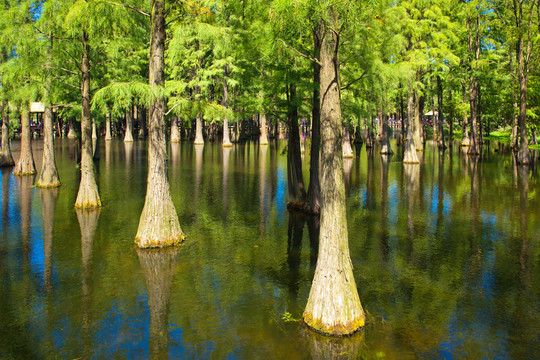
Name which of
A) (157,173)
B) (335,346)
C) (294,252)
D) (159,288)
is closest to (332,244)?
(335,346)

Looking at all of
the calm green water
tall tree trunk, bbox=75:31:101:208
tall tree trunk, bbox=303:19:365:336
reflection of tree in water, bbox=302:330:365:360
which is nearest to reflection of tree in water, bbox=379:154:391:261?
the calm green water

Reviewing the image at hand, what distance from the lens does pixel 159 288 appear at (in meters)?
11.4

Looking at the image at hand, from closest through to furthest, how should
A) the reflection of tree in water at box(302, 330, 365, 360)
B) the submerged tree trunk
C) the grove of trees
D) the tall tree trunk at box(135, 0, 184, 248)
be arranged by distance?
1. the reflection of tree in water at box(302, 330, 365, 360)
2. the grove of trees
3. the tall tree trunk at box(135, 0, 184, 248)
4. the submerged tree trunk

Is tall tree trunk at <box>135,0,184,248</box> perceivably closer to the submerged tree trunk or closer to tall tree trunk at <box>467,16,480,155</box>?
the submerged tree trunk

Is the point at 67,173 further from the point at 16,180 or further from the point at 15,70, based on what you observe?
the point at 15,70

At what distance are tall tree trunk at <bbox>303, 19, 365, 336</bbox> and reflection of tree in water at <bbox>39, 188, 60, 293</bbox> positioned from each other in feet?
22.7

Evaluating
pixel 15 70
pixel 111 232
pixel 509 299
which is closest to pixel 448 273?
pixel 509 299

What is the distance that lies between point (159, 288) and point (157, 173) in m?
4.34

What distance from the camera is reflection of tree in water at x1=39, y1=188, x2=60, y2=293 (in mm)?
12312

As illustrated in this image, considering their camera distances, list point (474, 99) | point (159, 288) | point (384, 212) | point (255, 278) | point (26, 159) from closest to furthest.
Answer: point (159, 288)
point (255, 278)
point (384, 212)
point (26, 159)
point (474, 99)

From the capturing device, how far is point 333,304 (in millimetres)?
8906

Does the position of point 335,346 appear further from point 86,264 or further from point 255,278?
point 86,264

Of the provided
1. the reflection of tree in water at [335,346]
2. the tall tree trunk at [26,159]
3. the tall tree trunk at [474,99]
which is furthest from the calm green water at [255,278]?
the tall tree trunk at [474,99]

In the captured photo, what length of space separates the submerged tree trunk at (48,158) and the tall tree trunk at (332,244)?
19466 millimetres
